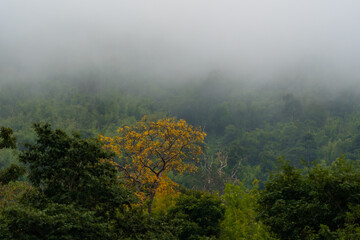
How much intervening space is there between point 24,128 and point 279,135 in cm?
11581

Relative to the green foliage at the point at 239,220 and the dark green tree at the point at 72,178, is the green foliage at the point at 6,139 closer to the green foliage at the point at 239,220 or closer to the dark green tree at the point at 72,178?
the dark green tree at the point at 72,178

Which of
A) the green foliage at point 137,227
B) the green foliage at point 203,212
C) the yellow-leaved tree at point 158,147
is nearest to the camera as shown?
the green foliage at point 137,227

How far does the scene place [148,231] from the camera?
47.2 ft

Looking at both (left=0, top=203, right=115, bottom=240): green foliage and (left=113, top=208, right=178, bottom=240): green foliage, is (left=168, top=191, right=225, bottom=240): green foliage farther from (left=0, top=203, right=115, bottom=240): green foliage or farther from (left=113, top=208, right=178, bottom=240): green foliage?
(left=0, top=203, right=115, bottom=240): green foliage

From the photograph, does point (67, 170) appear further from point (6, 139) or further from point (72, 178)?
point (6, 139)

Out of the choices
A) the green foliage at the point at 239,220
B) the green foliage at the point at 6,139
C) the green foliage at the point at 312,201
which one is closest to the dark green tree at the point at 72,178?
the green foliage at the point at 6,139

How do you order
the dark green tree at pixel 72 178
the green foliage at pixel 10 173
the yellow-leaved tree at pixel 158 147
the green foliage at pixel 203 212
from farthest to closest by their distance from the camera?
the green foliage at pixel 203 212, the yellow-leaved tree at pixel 158 147, the green foliage at pixel 10 173, the dark green tree at pixel 72 178

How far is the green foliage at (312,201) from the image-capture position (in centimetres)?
1523

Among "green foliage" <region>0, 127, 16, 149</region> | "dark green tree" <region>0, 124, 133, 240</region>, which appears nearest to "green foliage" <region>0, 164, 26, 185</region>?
"green foliage" <region>0, 127, 16, 149</region>

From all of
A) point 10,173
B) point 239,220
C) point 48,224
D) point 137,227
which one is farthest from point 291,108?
point 48,224

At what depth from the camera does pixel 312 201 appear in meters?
15.8

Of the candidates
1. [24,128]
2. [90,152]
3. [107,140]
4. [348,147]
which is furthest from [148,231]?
[24,128]

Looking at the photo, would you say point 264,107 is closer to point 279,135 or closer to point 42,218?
point 279,135

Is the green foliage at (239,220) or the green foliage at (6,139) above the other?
the green foliage at (6,139)
